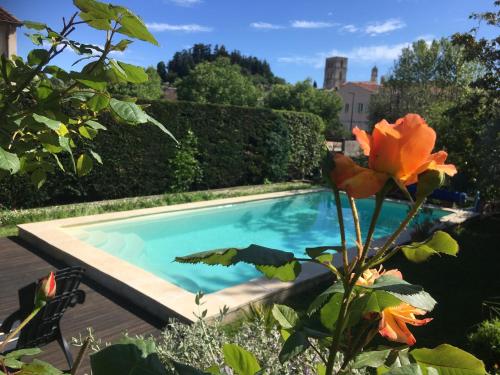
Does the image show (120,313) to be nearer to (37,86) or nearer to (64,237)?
(64,237)

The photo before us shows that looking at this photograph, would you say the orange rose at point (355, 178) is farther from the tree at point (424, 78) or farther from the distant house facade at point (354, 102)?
the distant house facade at point (354, 102)

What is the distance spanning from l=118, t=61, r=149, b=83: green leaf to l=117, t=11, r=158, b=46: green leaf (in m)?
0.10

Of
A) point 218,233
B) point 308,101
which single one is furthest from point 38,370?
point 308,101

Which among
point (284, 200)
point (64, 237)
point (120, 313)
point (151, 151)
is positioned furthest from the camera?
point (284, 200)

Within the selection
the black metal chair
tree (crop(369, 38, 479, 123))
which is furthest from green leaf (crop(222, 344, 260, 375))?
tree (crop(369, 38, 479, 123))

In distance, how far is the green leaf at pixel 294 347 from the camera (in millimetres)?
635

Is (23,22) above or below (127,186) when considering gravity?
above

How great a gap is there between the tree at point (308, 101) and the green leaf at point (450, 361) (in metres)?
40.2

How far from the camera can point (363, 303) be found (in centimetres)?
68

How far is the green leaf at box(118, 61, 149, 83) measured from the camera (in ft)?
2.90

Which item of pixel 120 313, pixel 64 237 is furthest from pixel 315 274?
pixel 64 237

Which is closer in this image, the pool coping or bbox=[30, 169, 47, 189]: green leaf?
bbox=[30, 169, 47, 189]: green leaf

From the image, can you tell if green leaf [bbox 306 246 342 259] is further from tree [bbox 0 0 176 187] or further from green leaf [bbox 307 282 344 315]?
tree [bbox 0 0 176 187]

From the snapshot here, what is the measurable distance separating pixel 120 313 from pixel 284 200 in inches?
358
